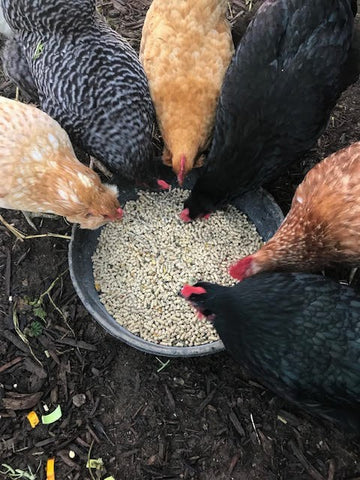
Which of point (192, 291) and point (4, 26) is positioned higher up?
point (4, 26)

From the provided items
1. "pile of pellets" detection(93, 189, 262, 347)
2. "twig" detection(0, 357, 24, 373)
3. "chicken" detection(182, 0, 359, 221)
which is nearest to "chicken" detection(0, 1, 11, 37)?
"pile of pellets" detection(93, 189, 262, 347)

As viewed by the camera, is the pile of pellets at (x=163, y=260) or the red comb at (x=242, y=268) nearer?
the red comb at (x=242, y=268)

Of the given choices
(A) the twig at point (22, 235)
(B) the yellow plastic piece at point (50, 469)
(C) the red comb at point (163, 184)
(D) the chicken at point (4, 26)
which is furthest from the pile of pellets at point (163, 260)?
(D) the chicken at point (4, 26)

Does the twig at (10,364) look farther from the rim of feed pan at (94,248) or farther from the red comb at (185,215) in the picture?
the red comb at (185,215)

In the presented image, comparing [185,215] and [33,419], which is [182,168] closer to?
[185,215]

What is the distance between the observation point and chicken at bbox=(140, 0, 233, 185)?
7.57 feet

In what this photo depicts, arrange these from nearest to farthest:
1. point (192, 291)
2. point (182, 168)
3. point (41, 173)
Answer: point (192, 291), point (41, 173), point (182, 168)

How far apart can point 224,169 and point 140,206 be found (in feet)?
2.01

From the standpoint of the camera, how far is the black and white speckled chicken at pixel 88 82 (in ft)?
7.41

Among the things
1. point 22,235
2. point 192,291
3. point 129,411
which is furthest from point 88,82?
point 129,411

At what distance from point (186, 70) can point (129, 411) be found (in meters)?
1.77

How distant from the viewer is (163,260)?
2.48 m

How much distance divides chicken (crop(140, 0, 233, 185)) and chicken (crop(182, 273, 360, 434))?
0.81 meters

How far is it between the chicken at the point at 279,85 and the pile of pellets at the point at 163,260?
419mm
